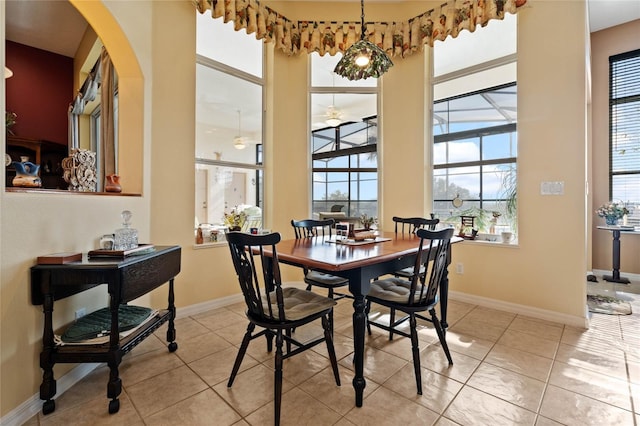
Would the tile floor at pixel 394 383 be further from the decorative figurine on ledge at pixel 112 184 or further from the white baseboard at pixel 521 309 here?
the decorative figurine on ledge at pixel 112 184

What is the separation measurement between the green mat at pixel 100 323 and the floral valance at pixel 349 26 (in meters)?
2.71

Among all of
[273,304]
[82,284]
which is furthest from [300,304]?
[82,284]

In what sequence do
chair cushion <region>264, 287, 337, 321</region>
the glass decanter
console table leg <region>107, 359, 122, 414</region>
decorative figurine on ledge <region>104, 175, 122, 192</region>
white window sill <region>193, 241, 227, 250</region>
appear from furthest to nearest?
1. white window sill <region>193, 241, 227, 250</region>
2. decorative figurine on ledge <region>104, 175, 122, 192</region>
3. the glass decanter
4. chair cushion <region>264, 287, 337, 321</region>
5. console table leg <region>107, 359, 122, 414</region>

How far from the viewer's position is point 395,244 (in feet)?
7.17

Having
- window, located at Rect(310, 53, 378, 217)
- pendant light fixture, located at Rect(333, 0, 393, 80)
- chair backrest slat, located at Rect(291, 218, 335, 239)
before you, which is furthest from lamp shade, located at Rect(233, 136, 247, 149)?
pendant light fixture, located at Rect(333, 0, 393, 80)

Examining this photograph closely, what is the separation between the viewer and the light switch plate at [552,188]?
8.82 feet

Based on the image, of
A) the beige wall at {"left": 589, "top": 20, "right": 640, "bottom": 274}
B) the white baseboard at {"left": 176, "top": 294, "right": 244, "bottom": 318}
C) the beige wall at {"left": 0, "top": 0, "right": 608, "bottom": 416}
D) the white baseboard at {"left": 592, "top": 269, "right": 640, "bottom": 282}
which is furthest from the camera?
the beige wall at {"left": 589, "top": 20, "right": 640, "bottom": 274}

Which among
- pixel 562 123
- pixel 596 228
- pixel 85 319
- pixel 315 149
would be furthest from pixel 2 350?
pixel 596 228

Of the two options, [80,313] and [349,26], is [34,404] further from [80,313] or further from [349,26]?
[349,26]

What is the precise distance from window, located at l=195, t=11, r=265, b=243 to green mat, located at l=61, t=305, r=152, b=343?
122cm

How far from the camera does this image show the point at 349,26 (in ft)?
11.4

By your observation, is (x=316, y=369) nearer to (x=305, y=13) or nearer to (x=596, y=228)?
(x=305, y=13)

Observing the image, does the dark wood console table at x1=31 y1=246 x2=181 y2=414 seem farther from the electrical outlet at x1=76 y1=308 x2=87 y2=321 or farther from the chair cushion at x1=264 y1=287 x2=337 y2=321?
the chair cushion at x1=264 y1=287 x2=337 y2=321

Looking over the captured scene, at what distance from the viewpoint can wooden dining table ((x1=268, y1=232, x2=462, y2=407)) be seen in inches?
62.7
